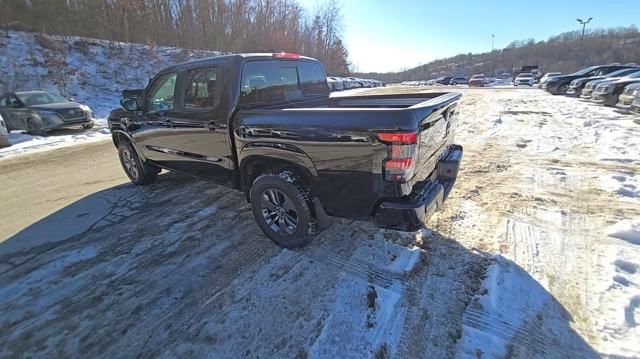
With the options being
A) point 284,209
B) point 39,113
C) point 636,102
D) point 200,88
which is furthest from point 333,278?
point 39,113

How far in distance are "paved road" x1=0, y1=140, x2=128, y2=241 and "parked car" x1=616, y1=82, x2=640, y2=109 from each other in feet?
47.0

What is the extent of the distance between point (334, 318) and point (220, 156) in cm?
233

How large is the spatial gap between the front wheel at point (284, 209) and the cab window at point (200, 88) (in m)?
1.20

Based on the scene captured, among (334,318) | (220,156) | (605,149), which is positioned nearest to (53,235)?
(220,156)

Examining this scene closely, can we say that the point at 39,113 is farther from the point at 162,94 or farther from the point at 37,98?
the point at 162,94

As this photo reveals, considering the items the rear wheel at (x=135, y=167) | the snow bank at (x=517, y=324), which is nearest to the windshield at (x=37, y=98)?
the rear wheel at (x=135, y=167)

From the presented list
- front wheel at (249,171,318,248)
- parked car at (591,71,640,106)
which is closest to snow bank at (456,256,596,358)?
front wheel at (249,171,318,248)

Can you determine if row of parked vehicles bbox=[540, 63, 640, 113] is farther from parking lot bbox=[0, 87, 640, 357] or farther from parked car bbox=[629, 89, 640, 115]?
parking lot bbox=[0, 87, 640, 357]

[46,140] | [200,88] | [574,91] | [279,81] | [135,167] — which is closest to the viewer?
[200,88]

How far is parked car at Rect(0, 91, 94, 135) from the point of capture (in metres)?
11.4

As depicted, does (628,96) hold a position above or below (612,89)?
below

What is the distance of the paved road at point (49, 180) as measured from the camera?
15.7 ft

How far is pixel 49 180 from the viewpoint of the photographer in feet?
21.1

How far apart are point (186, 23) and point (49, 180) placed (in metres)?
36.0
